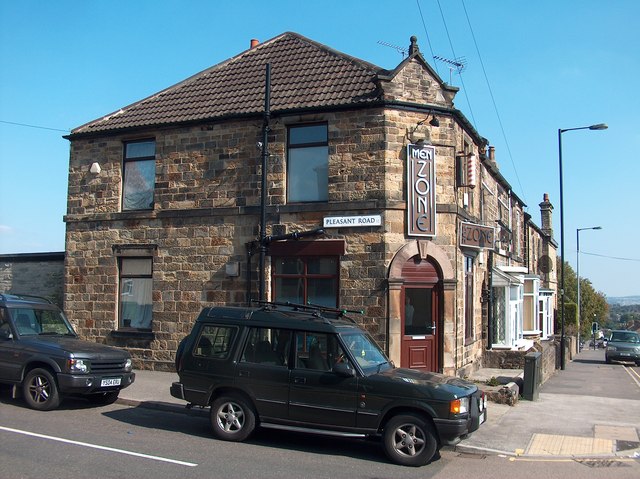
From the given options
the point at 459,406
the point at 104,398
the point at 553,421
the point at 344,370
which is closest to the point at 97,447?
the point at 344,370

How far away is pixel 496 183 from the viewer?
75.0 feet

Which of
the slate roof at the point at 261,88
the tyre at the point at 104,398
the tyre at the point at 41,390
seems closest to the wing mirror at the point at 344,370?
the tyre at the point at 41,390

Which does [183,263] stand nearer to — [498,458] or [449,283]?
[449,283]

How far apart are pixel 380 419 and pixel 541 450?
9.13 feet

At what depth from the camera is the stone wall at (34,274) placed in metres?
18.9

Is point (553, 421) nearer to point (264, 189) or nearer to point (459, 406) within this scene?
point (459, 406)

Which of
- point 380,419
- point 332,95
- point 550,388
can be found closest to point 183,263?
point 332,95

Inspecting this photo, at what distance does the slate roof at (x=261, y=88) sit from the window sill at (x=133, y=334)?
5338 millimetres

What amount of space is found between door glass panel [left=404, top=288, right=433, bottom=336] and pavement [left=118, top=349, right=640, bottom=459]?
2.31 meters

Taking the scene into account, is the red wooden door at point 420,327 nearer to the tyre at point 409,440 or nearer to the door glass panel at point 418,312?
the door glass panel at point 418,312

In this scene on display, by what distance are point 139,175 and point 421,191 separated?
7.60 meters

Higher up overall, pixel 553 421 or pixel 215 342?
pixel 215 342

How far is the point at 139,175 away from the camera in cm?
1683

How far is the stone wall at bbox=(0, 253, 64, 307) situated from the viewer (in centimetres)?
1888
